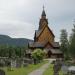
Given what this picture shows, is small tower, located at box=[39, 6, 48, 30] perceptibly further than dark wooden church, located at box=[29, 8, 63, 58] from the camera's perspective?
Yes

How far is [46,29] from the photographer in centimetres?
13238

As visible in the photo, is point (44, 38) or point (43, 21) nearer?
point (44, 38)

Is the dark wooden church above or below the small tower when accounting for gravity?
below

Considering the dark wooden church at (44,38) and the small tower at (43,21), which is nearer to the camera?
the dark wooden church at (44,38)

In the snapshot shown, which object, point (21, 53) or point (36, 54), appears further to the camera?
point (21, 53)

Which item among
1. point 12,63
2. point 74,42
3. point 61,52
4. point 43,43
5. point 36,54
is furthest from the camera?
point 43,43

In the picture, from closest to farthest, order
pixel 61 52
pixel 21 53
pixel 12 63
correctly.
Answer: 1. pixel 12 63
2. pixel 61 52
3. pixel 21 53

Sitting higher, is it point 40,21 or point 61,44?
point 40,21

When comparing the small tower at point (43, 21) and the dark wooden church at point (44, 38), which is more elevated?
the small tower at point (43, 21)

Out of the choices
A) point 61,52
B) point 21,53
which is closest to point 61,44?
point 61,52

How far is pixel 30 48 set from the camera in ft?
422

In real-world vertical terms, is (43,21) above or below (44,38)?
above

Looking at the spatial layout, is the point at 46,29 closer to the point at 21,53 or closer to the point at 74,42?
the point at 21,53

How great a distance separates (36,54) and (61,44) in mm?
37708
